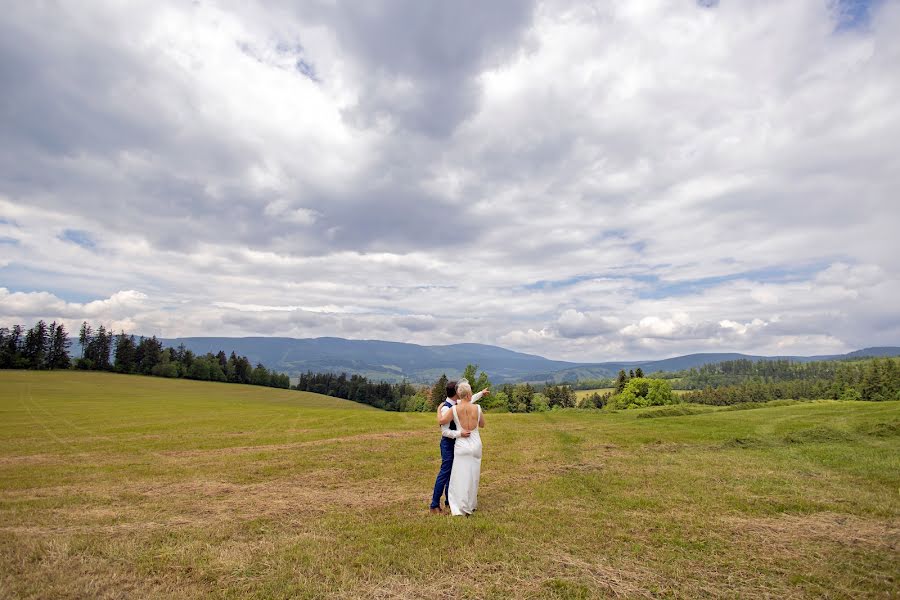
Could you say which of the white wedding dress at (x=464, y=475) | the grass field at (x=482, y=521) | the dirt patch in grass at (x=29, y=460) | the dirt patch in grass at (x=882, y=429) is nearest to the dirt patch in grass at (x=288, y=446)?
the grass field at (x=482, y=521)

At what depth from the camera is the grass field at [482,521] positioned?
7043 millimetres

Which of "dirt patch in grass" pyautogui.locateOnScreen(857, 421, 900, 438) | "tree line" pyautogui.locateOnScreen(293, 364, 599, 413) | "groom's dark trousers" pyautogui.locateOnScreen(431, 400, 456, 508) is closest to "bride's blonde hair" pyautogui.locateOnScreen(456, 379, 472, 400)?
"groom's dark trousers" pyautogui.locateOnScreen(431, 400, 456, 508)

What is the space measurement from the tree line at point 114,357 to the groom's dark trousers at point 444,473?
128095mm

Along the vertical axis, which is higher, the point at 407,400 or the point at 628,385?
the point at 628,385

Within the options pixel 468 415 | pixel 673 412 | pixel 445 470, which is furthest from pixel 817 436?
pixel 445 470

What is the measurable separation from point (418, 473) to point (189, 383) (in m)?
108

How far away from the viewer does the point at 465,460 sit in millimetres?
11148

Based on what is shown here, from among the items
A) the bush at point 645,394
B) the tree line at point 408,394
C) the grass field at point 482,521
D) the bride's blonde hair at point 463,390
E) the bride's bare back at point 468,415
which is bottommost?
the tree line at point 408,394

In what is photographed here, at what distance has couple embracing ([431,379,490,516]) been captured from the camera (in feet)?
36.0

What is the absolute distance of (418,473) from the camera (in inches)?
642

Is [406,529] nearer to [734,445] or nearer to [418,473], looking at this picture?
[418,473]

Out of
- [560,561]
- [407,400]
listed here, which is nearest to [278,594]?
[560,561]

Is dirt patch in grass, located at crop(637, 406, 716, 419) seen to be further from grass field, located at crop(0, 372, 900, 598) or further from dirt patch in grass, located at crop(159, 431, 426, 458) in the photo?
dirt patch in grass, located at crop(159, 431, 426, 458)

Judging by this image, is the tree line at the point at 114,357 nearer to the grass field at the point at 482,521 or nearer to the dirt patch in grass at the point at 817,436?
the grass field at the point at 482,521
